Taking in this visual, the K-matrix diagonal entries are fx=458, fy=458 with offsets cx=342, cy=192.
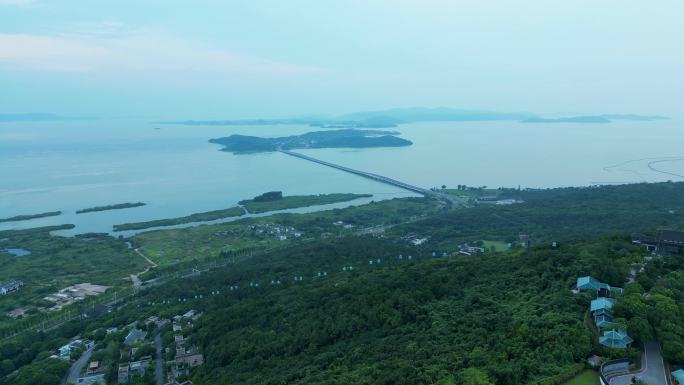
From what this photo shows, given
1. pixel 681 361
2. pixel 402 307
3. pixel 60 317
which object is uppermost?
pixel 681 361

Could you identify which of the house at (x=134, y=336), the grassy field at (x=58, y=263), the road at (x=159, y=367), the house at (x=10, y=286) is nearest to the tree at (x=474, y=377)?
the road at (x=159, y=367)

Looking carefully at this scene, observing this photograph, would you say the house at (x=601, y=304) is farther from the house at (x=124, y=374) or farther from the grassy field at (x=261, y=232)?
the grassy field at (x=261, y=232)

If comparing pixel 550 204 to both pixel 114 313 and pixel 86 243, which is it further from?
pixel 86 243

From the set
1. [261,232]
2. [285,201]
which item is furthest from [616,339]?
[285,201]

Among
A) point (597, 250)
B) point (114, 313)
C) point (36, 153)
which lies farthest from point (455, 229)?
point (36, 153)

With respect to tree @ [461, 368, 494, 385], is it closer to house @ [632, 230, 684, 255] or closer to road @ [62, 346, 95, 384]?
house @ [632, 230, 684, 255]

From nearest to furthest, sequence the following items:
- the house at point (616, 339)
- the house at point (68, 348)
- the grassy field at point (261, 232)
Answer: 1. the house at point (616, 339)
2. the house at point (68, 348)
3. the grassy field at point (261, 232)
